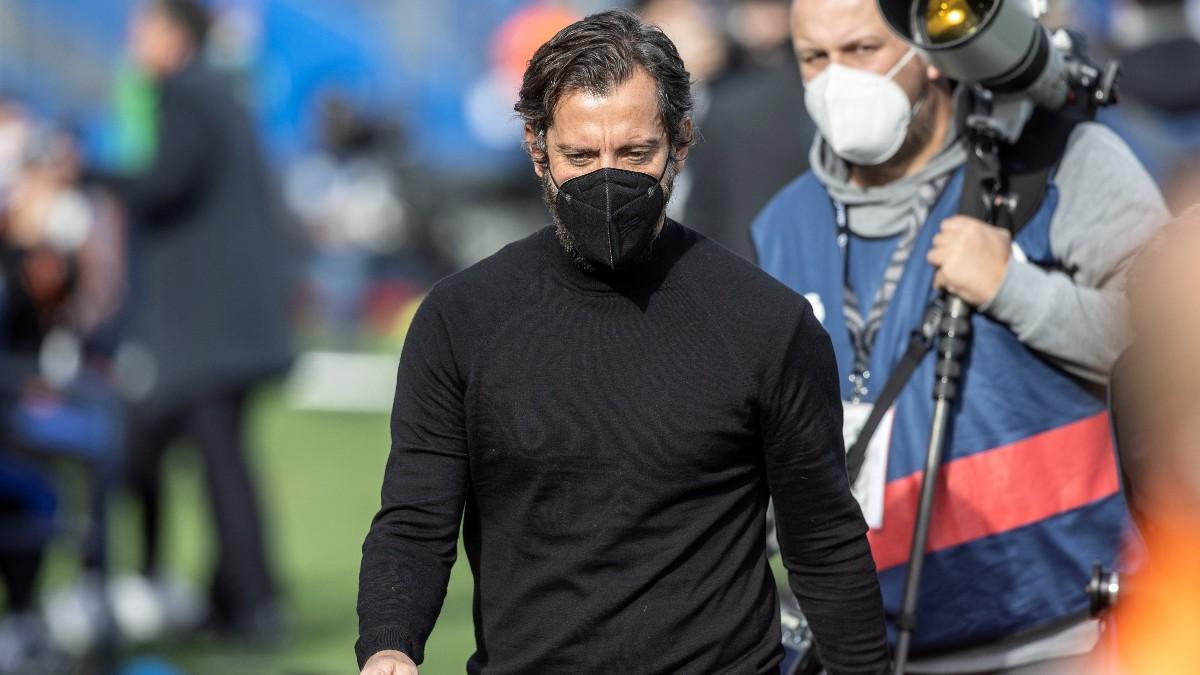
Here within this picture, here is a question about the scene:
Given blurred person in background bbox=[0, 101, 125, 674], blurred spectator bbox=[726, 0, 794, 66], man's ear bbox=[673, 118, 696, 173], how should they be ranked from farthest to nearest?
blurred spectator bbox=[726, 0, 794, 66] → blurred person in background bbox=[0, 101, 125, 674] → man's ear bbox=[673, 118, 696, 173]

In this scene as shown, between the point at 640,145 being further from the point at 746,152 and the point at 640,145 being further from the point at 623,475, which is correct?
the point at 746,152

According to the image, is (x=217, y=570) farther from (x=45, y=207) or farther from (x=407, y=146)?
(x=407, y=146)

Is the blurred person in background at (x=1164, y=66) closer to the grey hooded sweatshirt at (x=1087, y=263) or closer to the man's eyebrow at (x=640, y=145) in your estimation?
the grey hooded sweatshirt at (x=1087, y=263)

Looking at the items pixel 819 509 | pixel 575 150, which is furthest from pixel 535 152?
pixel 819 509

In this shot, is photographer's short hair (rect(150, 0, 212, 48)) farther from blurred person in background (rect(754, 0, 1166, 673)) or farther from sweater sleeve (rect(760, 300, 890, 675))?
sweater sleeve (rect(760, 300, 890, 675))

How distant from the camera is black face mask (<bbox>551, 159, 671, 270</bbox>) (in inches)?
110

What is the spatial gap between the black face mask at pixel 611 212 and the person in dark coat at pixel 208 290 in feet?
16.2

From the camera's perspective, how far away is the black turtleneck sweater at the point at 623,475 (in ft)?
9.29

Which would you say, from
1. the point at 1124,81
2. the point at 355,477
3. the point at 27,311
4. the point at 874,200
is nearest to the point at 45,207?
the point at 27,311

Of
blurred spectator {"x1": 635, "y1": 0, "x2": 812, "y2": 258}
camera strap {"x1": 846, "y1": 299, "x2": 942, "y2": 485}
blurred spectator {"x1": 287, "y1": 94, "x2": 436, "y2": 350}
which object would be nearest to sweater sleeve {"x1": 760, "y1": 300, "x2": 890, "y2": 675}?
camera strap {"x1": 846, "y1": 299, "x2": 942, "y2": 485}

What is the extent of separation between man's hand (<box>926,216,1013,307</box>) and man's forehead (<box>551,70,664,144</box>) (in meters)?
0.86

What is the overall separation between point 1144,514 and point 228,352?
576 centimetres

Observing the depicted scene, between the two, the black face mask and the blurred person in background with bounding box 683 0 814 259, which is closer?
the black face mask

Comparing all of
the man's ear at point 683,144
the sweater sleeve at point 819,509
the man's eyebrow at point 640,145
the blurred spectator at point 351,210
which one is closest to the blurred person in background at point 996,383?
the sweater sleeve at point 819,509
